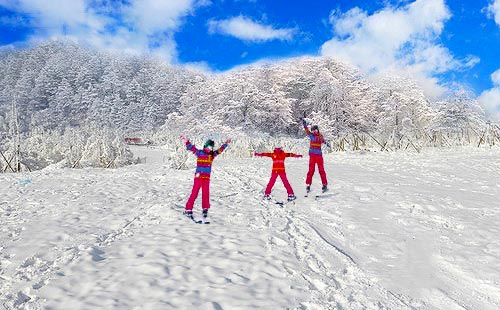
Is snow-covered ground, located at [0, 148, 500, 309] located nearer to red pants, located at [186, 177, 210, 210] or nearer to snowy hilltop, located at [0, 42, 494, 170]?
red pants, located at [186, 177, 210, 210]

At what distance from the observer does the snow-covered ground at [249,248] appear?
4.26m

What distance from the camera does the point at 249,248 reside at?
579 cm

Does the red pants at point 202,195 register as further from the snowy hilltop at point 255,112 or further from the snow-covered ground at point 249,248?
the snowy hilltop at point 255,112

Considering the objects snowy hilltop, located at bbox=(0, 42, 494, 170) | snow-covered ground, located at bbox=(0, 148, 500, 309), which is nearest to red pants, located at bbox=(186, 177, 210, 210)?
snow-covered ground, located at bbox=(0, 148, 500, 309)

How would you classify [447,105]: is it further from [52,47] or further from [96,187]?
[52,47]

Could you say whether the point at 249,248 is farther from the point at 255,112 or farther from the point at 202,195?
the point at 255,112

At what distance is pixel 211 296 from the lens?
4.12m

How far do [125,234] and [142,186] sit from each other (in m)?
5.29

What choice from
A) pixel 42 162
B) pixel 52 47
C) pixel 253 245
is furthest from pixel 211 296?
pixel 52 47

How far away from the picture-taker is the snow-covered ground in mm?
4262

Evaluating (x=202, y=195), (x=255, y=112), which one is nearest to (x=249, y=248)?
(x=202, y=195)

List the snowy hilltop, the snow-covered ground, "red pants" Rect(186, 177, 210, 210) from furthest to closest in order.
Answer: the snowy hilltop
"red pants" Rect(186, 177, 210, 210)
the snow-covered ground

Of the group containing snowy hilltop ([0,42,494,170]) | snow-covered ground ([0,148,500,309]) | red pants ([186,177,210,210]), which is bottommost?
snow-covered ground ([0,148,500,309])

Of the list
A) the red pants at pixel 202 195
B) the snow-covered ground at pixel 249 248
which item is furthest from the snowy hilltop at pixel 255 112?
the red pants at pixel 202 195
